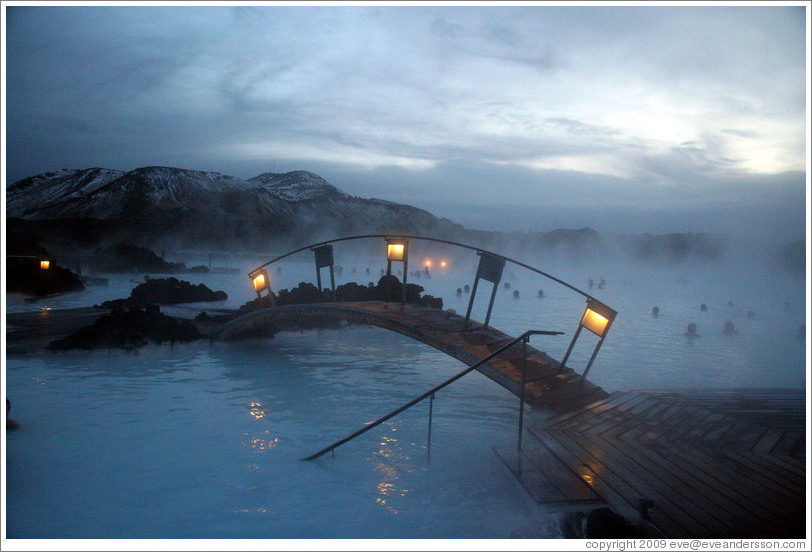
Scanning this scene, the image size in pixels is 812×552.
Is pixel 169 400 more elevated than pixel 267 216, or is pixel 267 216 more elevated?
pixel 267 216

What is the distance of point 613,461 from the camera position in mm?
4848

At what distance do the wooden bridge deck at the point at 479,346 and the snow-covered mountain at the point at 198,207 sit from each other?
208 ft

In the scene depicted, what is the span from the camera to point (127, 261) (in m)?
34.8

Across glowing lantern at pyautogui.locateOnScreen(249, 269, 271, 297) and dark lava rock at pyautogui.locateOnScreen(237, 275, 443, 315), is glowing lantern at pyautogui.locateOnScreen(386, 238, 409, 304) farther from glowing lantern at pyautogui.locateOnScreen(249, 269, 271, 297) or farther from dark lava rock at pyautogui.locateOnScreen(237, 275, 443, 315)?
dark lava rock at pyautogui.locateOnScreen(237, 275, 443, 315)

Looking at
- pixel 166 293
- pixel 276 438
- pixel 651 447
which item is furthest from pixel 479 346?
pixel 166 293

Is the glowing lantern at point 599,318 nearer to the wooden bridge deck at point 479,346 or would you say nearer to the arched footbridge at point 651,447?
the arched footbridge at point 651,447

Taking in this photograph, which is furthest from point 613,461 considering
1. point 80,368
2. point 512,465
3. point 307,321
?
point 307,321

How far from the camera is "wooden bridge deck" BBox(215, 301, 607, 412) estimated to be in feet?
21.6

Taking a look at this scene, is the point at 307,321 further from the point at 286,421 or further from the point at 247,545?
the point at 247,545

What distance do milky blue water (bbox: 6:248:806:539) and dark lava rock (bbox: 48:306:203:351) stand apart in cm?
33

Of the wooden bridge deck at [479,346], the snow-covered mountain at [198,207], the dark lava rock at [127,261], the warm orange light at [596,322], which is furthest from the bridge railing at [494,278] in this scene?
the snow-covered mountain at [198,207]

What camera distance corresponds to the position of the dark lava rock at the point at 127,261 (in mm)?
34281

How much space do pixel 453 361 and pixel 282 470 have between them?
686cm

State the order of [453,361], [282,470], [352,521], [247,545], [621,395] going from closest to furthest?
[247,545]
[352,521]
[282,470]
[621,395]
[453,361]
